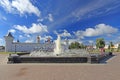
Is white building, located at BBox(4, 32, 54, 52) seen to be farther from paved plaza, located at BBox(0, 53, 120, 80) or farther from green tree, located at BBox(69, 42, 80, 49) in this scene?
paved plaza, located at BBox(0, 53, 120, 80)

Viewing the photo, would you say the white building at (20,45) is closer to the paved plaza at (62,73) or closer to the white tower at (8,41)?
the white tower at (8,41)

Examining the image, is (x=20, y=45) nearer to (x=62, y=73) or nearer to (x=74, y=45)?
(x=74, y=45)

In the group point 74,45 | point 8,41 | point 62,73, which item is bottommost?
point 62,73

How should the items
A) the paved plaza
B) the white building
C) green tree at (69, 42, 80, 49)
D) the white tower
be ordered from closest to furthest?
the paved plaza → the white tower → the white building → green tree at (69, 42, 80, 49)

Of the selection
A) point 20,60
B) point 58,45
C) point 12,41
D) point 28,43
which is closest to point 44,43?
point 28,43

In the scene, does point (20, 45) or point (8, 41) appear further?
point (20, 45)

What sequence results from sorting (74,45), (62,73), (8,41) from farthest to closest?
1. (74,45)
2. (8,41)
3. (62,73)

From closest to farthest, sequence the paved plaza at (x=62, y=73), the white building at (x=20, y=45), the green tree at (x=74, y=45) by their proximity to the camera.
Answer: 1. the paved plaza at (x=62, y=73)
2. the white building at (x=20, y=45)
3. the green tree at (x=74, y=45)

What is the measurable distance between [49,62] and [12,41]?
4437 inches

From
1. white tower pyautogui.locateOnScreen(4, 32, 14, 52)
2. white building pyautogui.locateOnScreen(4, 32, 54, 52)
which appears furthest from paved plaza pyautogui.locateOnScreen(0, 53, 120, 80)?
white tower pyautogui.locateOnScreen(4, 32, 14, 52)

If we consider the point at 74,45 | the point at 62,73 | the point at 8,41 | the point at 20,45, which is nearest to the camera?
the point at 62,73

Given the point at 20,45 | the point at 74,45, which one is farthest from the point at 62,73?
the point at 20,45

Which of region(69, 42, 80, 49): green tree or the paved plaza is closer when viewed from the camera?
the paved plaza

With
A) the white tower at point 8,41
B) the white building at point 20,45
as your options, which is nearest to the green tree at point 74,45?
the white building at point 20,45
